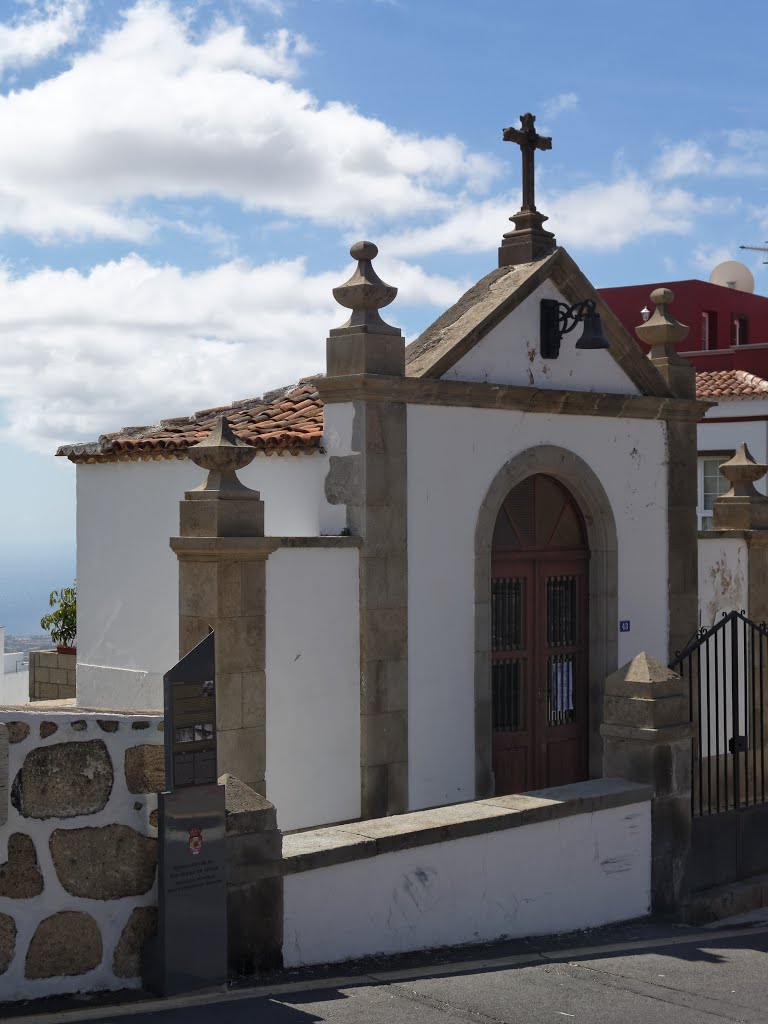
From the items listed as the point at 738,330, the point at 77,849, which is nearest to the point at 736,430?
the point at 738,330

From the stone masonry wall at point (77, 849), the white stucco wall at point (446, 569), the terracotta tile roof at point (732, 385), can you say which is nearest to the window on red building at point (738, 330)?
the terracotta tile roof at point (732, 385)

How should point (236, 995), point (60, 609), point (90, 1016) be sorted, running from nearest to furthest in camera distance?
point (90, 1016) < point (236, 995) < point (60, 609)

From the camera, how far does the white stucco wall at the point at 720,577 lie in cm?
1444

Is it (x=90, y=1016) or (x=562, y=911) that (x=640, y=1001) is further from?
(x=90, y=1016)

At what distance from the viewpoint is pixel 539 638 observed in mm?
12438

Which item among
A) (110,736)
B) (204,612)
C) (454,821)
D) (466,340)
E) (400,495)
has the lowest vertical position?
(454,821)

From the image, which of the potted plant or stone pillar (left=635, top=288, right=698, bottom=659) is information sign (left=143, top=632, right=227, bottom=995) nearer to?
stone pillar (left=635, top=288, right=698, bottom=659)

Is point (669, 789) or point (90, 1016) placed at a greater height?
point (669, 789)

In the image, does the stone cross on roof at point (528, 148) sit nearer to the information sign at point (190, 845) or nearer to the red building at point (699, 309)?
the information sign at point (190, 845)

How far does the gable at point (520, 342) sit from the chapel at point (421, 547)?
0.02 meters

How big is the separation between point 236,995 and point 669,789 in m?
4.25

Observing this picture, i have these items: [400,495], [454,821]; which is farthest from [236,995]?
[400,495]

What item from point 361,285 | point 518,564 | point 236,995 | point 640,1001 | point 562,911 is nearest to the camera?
point 236,995

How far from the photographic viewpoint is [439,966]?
785 centimetres
